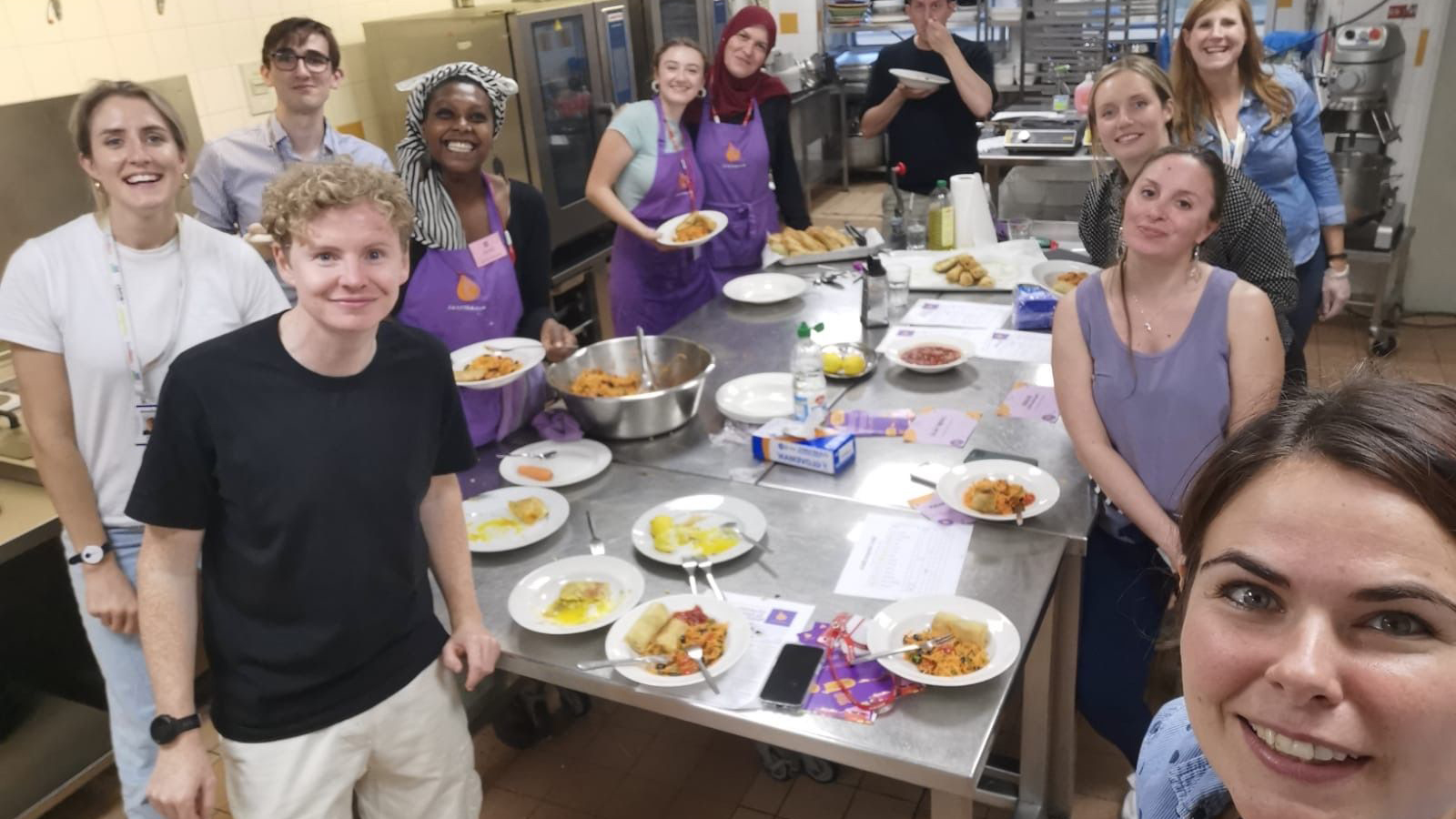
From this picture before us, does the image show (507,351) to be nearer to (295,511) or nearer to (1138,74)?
(295,511)

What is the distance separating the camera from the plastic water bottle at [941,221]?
3938 mm

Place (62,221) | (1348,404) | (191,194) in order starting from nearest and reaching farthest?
1. (1348,404)
2. (62,221)
3. (191,194)

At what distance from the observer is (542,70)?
182 inches

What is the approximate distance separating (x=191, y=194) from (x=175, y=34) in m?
0.68

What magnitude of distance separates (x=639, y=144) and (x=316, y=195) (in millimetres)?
2237

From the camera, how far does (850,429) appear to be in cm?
263

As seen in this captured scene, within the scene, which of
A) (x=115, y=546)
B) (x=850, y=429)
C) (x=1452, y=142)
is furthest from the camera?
(x=1452, y=142)

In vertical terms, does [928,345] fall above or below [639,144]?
below

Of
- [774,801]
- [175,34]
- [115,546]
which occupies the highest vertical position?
[175,34]

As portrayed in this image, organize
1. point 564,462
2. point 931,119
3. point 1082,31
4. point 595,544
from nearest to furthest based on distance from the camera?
point 595,544 < point 564,462 < point 931,119 < point 1082,31

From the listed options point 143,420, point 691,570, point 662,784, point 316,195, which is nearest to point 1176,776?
point 691,570

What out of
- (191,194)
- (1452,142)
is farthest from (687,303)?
(1452,142)

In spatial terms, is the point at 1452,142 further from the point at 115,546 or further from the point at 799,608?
the point at 115,546

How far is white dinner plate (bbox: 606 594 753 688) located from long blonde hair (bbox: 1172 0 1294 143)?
7.48 ft
